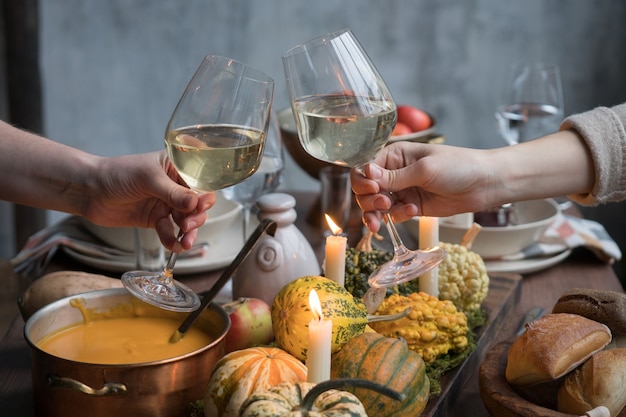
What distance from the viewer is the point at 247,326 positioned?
4.24ft

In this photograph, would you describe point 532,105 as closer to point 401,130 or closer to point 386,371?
point 401,130

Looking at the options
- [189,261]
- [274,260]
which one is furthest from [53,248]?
[274,260]

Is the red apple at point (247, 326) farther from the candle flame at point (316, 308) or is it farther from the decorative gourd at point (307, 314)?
the candle flame at point (316, 308)

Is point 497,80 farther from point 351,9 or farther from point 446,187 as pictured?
point 446,187

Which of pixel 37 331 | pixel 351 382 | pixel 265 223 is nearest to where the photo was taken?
pixel 351 382

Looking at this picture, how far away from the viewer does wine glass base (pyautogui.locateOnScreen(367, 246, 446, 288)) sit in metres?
1.22

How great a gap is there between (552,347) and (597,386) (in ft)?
0.24

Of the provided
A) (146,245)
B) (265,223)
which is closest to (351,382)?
(265,223)

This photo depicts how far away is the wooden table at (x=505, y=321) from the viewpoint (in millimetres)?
1206

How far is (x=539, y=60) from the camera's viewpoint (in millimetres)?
3469

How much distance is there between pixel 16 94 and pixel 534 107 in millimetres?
2231

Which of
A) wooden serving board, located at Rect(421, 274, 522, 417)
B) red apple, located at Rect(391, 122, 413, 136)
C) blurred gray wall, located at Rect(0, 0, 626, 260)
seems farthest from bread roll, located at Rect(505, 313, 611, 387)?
blurred gray wall, located at Rect(0, 0, 626, 260)

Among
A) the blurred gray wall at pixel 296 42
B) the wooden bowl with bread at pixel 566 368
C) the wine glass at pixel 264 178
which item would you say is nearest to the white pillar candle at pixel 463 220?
the wine glass at pixel 264 178

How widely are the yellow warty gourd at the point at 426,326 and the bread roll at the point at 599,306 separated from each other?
0.51 ft
